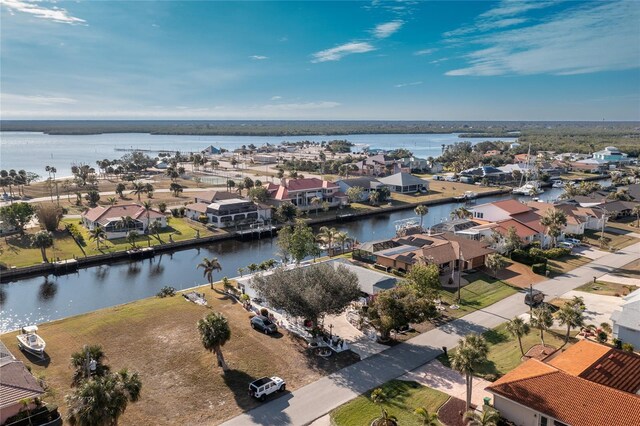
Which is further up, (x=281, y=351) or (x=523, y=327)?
(x=523, y=327)

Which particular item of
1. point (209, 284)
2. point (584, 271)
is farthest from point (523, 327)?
point (209, 284)

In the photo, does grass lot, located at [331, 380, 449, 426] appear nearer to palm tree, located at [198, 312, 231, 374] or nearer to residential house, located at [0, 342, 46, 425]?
palm tree, located at [198, 312, 231, 374]

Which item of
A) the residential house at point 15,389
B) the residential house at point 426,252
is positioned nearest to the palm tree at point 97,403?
the residential house at point 15,389

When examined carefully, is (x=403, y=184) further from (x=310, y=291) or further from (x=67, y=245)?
(x=310, y=291)

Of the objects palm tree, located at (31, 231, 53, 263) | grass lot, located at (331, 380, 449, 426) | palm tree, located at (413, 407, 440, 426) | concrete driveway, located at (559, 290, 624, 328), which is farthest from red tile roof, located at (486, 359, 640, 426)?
palm tree, located at (31, 231, 53, 263)

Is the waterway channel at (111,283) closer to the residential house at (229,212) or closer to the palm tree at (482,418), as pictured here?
the residential house at (229,212)

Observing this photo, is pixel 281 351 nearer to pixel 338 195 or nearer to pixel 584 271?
pixel 584 271

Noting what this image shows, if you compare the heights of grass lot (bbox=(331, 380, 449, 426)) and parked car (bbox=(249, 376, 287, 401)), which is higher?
parked car (bbox=(249, 376, 287, 401))
